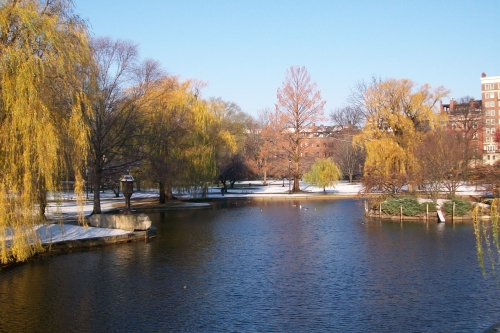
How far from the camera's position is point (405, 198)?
97.6 feet

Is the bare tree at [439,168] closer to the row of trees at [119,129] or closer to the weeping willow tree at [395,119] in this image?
the row of trees at [119,129]

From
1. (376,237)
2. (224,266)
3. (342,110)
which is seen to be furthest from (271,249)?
(342,110)

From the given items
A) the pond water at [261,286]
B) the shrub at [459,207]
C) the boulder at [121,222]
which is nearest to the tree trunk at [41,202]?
the pond water at [261,286]

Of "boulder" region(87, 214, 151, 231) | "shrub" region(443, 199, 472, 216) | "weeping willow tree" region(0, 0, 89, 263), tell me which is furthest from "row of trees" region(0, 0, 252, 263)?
"shrub" region(443, 199, 472, 216)

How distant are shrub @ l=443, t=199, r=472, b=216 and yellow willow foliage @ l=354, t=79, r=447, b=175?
1343 cm

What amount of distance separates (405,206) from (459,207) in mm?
2886

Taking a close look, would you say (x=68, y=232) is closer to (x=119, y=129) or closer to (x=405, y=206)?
(x=119, y=129)

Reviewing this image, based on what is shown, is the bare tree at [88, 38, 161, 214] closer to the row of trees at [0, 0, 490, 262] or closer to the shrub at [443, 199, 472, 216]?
the row of trees at [0, 0, 490, 262]

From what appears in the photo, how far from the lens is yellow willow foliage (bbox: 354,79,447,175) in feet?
139

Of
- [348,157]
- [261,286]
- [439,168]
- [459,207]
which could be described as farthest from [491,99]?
[261,286]

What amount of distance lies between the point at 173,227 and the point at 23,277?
12.3 metres

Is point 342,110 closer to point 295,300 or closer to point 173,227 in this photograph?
point 173,227

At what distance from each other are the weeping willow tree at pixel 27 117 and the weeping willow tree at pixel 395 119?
30.2 meters

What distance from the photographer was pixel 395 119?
43.7 meters
